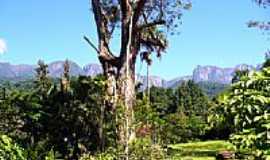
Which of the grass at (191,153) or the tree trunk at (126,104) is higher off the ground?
the tree trunk at (126,104)

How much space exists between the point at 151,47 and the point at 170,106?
3810cm

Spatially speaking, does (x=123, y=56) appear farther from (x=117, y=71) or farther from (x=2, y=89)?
(x=2, y=89)

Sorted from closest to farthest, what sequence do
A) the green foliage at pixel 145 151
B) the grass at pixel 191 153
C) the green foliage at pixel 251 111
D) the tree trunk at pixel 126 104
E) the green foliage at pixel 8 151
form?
the green foliage at pixel 251 111 < the green foliage at pixel 8 151 < the green foliage at pixel 145 151 < the tree trunk at pixel 126 104 < the grass at pixel 191 153

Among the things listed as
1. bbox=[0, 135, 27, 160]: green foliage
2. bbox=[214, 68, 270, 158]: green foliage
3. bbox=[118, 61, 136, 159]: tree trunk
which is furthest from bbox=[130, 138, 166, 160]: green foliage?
bbox=[214, 68, 270, 158]: green foliage

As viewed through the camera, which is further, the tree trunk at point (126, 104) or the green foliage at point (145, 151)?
the tree trunk at point (126, 104)

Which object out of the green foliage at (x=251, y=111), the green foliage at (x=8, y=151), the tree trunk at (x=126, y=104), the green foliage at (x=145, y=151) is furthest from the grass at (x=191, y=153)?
the green foliage at (x=251, y=111)

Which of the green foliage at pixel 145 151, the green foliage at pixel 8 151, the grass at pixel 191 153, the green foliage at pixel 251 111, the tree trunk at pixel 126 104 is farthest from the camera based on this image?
the grass at pixel 191 153

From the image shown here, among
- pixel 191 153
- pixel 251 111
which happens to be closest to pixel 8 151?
pixel 251 111

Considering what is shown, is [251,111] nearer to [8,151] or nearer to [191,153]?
[8,151]

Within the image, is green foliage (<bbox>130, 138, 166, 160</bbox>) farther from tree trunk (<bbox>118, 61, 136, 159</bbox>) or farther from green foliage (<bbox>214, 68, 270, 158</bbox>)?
green foliage (<bbox>214, 68, 270, 158</bbox>)

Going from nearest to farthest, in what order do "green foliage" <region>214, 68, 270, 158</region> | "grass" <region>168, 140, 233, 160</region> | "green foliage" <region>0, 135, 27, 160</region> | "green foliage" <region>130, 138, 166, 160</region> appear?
"green foliage" <region>214, 68, 270, 158</region> → "green foliage" <region>0, 135, 27, 160</region> → "green foliage" <region>130, 138, 166, 160</region> → "grass" <region>168, 140, 233, 160</region>

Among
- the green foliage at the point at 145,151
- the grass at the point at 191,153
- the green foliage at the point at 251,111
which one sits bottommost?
the grass at the point at 191,153

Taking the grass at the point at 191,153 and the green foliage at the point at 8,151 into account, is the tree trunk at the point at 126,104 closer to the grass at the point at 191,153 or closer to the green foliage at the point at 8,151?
the grass at the point at 191,153

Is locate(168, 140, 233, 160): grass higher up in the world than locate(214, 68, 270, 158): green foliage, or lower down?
lower down
